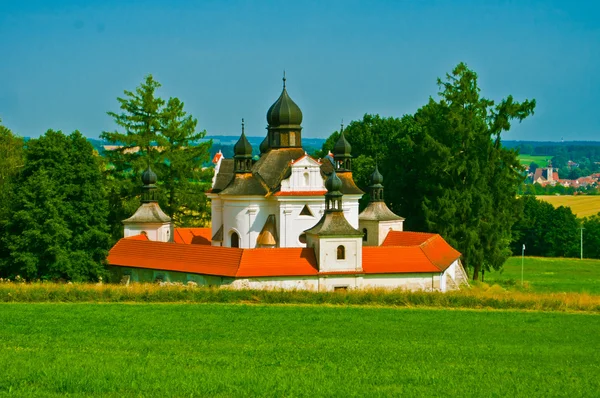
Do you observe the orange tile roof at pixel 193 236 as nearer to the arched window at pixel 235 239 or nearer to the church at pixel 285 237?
the church at pixel 285 237

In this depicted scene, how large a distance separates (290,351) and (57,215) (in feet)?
62.7

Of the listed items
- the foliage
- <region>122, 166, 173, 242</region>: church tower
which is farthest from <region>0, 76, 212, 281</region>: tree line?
<region>122, 166, 173, 242</region>: church tower

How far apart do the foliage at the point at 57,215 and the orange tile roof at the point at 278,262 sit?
6988mm

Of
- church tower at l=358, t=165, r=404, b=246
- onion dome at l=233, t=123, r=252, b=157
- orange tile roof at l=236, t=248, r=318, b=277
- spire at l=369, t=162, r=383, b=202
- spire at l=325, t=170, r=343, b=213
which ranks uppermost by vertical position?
onion dome at l=233, t=123, r=252, b=157

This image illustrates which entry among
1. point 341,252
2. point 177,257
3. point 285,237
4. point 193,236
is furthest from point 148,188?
point 341,252

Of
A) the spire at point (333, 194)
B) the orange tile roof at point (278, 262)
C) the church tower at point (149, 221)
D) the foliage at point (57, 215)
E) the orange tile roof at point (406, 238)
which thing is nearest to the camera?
the orange tile roof at point (278, 262)

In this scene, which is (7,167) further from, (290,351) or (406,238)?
(290,351)

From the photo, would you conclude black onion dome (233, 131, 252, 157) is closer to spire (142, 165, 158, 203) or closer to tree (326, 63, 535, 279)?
spire (142, 165, 158, 203)

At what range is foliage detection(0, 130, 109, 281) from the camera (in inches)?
1548

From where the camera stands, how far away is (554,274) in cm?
5894

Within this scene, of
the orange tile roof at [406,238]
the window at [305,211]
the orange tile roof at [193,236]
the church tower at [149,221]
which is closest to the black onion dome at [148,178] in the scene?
the church tower at [149,221]

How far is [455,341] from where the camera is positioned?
26344 mm

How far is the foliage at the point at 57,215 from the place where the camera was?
39312mm

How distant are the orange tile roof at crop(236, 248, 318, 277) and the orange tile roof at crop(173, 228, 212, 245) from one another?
1174 centimetres
